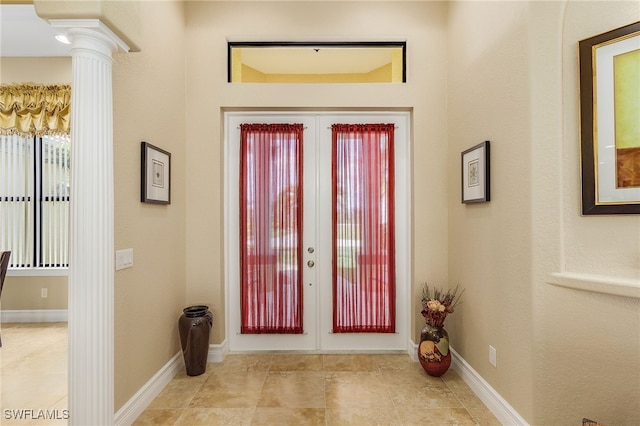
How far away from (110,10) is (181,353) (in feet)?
8.98

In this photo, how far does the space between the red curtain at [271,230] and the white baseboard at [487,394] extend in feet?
4.99

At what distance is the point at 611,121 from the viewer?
69.7 inches

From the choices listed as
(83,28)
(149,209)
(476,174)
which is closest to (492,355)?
(476,174)

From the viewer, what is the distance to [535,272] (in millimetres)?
1938

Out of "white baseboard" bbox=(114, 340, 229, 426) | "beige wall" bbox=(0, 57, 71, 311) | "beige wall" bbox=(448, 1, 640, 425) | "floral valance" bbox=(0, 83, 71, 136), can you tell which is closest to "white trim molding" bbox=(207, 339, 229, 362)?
"white baseboard" bbox=(114, 340, 229, 426)

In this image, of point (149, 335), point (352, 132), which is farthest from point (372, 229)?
point (149, 335)

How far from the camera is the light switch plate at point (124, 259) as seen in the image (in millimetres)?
2113

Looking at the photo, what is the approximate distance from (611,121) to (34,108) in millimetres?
5889

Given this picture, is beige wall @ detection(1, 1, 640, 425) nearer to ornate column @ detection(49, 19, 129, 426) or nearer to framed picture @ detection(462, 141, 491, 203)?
framed picture @ detection(462, 141, 491, 203)

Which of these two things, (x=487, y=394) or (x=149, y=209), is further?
(x=149, y=209)

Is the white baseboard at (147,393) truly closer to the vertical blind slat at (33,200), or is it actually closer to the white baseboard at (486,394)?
the white baseboard at (486,394)

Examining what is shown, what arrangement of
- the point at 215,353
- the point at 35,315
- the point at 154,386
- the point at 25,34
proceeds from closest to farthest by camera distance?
the point at 154,386 → the point at 215,353 → the point at 25,34 → the point at 35,315

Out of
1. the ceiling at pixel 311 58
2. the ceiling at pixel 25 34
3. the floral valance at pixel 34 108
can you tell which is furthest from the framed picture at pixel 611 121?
the floral valance at pixel 34 108

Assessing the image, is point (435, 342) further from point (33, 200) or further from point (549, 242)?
point (33, 200)
